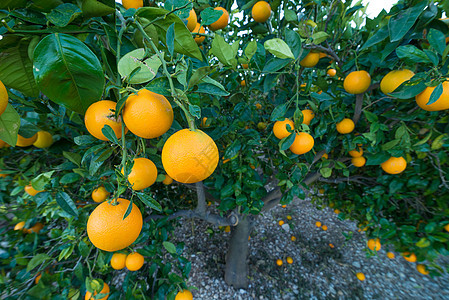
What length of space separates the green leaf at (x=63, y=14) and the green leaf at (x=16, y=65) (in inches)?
5.6

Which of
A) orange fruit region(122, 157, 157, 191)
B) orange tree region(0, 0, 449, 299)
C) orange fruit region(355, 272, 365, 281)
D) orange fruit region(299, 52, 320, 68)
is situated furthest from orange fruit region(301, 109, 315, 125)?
orange fruit region(355, 272, 365, 281)

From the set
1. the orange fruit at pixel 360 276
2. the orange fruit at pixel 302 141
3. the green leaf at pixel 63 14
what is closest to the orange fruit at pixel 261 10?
the orange fruit at pixel 302 141

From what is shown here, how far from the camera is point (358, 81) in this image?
917mm

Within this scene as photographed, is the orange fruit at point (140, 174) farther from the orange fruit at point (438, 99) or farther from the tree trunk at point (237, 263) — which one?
the tree trunk at point (237, 263)

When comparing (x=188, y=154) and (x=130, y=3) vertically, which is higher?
(x=130, y=3)

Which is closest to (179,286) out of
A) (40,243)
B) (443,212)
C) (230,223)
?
(230,223)

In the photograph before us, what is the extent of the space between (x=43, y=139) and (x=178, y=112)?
0.91 metres

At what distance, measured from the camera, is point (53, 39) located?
1.20 ft

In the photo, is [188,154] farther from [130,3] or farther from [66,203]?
[66,203]

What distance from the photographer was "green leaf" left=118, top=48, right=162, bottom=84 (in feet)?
1.27

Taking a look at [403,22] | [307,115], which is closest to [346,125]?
[307,115]

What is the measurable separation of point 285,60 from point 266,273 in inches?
105

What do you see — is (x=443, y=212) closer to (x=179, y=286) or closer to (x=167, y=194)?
(x=179, y=286)

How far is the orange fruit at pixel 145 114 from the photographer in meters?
0.41
